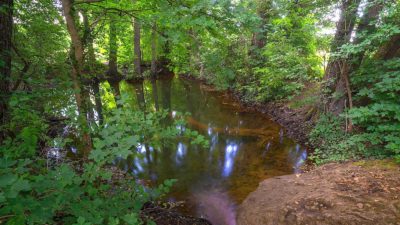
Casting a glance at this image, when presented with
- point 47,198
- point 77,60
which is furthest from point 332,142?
point 47,198

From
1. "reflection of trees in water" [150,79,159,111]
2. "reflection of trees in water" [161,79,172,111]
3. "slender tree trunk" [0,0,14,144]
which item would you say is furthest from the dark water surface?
"slender tree trunk" [0,0,14,144]

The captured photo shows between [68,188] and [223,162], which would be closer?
[68,188]

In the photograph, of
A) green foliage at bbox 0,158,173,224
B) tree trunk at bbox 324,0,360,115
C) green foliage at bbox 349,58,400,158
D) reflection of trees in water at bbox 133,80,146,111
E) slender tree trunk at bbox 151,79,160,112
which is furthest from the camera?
reflection of trees in water at bbox 133,80,146,111

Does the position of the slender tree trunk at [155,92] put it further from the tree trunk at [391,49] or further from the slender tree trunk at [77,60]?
the tree trunk at [391,49]

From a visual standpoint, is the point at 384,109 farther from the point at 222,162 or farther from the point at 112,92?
the point at 112,92

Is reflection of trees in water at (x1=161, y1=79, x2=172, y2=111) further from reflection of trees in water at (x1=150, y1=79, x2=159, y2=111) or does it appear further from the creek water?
the creek water

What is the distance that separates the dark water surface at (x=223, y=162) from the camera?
4.97 meters

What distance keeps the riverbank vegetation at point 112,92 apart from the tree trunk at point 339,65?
31 mm

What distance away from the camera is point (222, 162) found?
6.49 m

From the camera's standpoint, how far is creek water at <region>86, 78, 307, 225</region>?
496 cm

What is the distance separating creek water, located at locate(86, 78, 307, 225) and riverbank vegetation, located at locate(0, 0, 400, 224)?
989mm

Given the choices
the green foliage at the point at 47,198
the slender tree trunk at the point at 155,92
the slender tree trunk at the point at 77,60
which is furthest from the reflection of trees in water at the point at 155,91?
the green foliage at the point at 47,198

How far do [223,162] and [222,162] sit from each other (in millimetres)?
25

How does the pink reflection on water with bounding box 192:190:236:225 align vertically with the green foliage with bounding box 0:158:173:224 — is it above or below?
below
